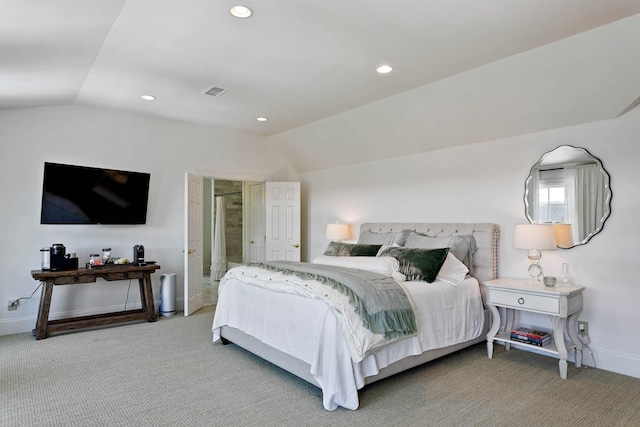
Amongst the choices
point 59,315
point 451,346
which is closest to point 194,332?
point 59,315

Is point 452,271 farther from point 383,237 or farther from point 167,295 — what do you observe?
point 167,295

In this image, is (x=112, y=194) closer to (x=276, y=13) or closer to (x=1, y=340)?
(x=1, y=340)

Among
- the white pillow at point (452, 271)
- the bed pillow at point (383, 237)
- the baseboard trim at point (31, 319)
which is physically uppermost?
the bed pillow at point (383, 237)

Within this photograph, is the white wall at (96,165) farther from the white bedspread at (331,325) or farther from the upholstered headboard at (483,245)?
the upholstered headboard at (483,245)

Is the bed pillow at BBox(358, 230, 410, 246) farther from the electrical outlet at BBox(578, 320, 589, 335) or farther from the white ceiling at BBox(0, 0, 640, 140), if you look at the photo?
the electrical outlet at BBox(578, 320, 589, 335)

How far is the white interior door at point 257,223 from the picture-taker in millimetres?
7277

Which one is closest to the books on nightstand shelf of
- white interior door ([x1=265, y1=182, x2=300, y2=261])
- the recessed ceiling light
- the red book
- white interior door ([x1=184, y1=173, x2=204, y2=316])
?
the red book

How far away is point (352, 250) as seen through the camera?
475 cm

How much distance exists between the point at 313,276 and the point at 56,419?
1.97m

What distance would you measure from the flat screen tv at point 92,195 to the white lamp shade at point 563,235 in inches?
193

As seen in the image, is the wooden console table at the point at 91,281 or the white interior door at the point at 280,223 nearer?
the wooden console table at the point at 91,281

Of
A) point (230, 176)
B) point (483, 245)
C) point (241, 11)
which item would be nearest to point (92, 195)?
point (230, 176)

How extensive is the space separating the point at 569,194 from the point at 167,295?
4.92 metres

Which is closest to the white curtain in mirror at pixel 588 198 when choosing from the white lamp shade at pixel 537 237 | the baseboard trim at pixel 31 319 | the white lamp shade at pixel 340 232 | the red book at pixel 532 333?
the white lamp shade at pixel 537 237
